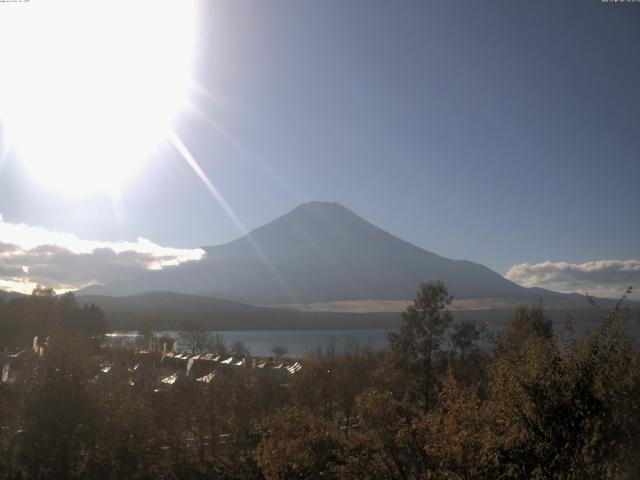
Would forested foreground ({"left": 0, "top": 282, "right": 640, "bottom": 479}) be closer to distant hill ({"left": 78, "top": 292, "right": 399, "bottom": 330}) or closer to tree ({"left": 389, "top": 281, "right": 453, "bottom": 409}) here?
tree ({"left": 389, "top": 281, "right": 453, "bottom": 409})

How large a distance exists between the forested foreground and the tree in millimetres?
46

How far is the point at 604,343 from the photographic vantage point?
303 inches

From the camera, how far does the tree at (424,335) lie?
19.7 metres

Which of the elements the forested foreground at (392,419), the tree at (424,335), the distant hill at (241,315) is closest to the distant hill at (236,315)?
the distant hill at (241,315)

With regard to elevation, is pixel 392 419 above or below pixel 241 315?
below

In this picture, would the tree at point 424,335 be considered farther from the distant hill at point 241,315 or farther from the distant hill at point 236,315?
the distant hill at point 236,315

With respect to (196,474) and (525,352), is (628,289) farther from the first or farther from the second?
(196,474)

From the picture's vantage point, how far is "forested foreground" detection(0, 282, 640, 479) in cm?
707

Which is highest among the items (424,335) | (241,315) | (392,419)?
(424,335)

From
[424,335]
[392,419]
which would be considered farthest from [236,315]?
[392,419]

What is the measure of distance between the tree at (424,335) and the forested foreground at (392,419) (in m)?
0.05

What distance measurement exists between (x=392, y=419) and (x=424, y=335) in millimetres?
10058

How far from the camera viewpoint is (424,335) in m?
20.1

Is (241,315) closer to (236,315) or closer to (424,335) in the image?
(236,315)
